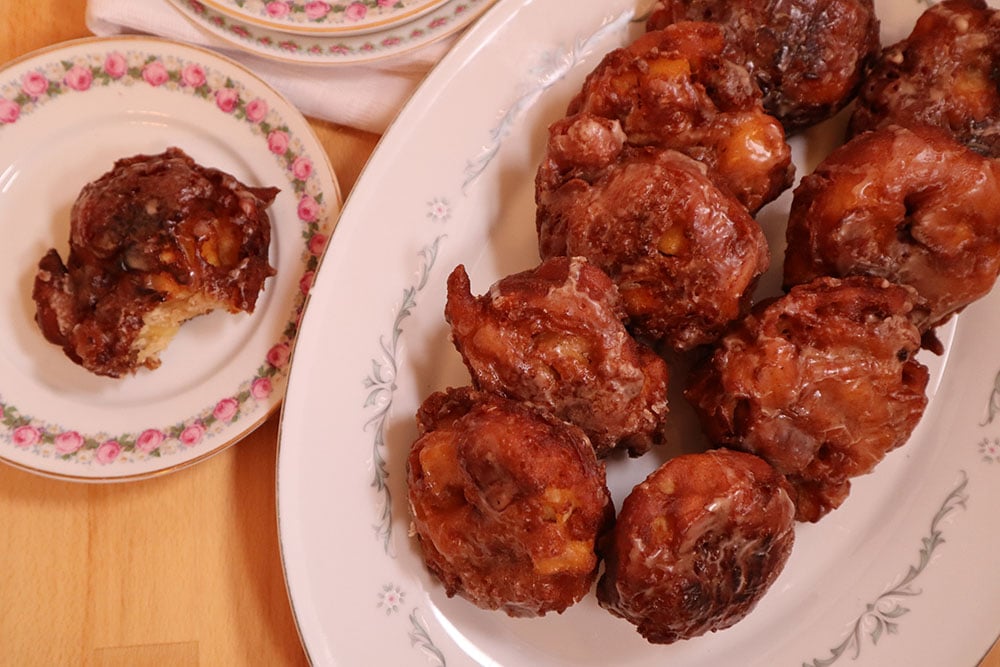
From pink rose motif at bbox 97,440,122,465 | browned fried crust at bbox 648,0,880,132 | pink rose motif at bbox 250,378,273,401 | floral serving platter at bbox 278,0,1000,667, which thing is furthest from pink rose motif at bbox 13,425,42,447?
browned fried crust at bbox 648,0,880,132

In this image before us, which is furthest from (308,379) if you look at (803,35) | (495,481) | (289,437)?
(803,35)

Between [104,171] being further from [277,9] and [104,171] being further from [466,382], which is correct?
[466,382]

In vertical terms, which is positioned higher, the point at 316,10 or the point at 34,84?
the point at 316,10

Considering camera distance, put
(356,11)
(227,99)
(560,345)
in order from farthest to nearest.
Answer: (227,99), (356,11), (560,345)

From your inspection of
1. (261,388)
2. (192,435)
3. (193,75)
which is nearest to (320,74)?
(193,75)

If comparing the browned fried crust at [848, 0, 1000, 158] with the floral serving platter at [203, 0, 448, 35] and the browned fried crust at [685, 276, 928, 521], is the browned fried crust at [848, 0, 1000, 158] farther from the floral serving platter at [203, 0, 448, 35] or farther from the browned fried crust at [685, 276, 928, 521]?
the floral serving platter at [203, 0, 448, 35]

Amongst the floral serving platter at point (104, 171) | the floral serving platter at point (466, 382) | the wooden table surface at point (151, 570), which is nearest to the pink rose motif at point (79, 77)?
the floral serving platter at point (104, 171)

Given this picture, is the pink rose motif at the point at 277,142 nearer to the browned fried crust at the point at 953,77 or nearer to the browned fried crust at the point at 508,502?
the browned fried crust at the point at 508,502
